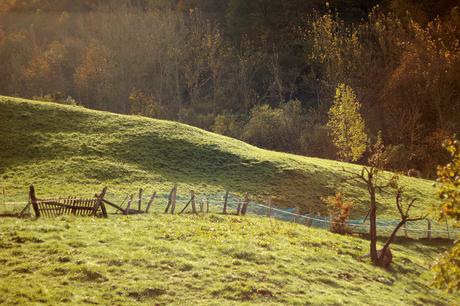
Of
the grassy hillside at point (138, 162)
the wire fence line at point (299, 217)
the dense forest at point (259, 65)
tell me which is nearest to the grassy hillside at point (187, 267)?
the wire fence line at point (299, 217)

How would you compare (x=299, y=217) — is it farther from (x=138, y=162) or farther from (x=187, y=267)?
(x=138, y=162)

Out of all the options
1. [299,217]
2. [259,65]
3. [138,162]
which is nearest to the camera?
[299,217]

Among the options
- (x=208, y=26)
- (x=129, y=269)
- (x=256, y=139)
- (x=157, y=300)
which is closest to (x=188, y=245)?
(x=129, y=269)

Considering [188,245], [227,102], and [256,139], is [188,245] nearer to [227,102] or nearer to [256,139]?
[256,139]

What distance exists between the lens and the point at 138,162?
54.6 m

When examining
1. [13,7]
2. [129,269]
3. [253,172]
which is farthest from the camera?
[13,7]

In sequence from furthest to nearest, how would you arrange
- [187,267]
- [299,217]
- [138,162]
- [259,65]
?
[259,65] → [138,162] → [299,217] → [187,267]

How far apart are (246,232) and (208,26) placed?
81388 millimetres

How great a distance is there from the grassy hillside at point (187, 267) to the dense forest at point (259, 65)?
35.2 metres

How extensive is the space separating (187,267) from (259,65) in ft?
Answer: 273

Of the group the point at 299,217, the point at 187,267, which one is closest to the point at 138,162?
the point at 299,217

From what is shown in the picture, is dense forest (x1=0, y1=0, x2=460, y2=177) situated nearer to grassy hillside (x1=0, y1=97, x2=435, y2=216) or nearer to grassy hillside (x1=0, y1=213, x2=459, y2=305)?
grassy hillside (x1=0, y1=97, x2=435, y2=216)

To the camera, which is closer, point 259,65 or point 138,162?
point 138,162

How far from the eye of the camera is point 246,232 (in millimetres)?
32906
